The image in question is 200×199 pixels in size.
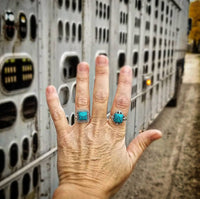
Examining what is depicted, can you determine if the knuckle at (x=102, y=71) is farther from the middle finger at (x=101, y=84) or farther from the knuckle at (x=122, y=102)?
the knuckle at (x=122, y=102)

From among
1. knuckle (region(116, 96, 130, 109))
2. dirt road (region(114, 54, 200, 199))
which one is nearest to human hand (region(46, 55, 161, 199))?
knuckle (region(116, 96, 130, 109))

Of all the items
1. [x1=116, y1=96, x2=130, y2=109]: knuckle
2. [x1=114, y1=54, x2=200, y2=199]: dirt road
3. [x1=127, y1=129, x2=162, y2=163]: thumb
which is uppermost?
[x1=116, y1=96, x2=130, y2=109]: knuckle

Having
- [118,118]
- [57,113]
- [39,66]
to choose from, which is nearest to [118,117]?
[118,118]

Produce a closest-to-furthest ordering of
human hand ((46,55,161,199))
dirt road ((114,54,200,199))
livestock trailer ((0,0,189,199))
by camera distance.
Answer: human hand ((46,55,161,199)) < livestock trailer ((0,0,189,199)) < dirt road ((114,54,200,199))

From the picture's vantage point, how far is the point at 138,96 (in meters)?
3.92

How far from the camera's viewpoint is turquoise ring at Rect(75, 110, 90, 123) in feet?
4.01

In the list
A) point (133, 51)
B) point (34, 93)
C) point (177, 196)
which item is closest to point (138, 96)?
point (133, 51)

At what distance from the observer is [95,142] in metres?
1.22

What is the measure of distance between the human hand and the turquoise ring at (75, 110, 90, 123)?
0.02m

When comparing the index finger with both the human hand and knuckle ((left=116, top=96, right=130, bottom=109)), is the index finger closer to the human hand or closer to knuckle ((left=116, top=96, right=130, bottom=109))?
the human hand

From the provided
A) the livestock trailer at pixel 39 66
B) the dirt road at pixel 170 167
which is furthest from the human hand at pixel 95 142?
the dirt road at pixel 170 167

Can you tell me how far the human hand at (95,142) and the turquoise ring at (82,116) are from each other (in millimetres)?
18

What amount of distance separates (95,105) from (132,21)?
7.70ft

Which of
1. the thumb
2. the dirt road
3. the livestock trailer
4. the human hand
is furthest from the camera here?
the dirt road
